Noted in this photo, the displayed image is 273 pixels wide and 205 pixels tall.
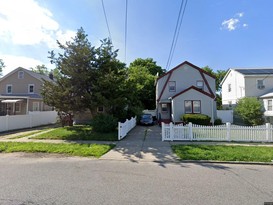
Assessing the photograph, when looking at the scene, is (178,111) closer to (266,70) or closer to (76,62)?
(76,62)

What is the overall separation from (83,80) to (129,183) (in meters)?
10.4

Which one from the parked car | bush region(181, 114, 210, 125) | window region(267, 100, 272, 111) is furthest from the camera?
the parked car

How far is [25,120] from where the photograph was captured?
63.1ft

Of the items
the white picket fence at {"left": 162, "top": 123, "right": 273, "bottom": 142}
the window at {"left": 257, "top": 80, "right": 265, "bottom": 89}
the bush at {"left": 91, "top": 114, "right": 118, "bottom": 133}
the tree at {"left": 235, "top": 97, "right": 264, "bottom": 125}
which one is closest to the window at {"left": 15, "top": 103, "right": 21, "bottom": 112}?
the bush at {"left": 91, "top": 114, "right": 118, "bottom": 133}

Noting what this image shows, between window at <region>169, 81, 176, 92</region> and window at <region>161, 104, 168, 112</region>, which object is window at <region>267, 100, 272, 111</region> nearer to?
window at <region>169, 81, 176, 92</region>

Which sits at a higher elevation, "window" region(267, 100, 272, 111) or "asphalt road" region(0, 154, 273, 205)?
"window" region(267, 100, 272, 111)

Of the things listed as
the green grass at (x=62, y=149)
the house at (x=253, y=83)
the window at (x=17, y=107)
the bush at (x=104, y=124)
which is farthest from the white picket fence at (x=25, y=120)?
the house at (x=253, y=83)

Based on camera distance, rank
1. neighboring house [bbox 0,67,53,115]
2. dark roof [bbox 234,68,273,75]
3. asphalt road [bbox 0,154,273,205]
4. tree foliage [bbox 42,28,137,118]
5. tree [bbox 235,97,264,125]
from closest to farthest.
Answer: asphalt road [bbox 0,154,273,205] → tree foliage [bbox 42,28,137,118] → tree [bbox 235,97,264,125] → dark roof [bbox 234,68,273,75] → neighboring house [bbox 0,67,53,115]

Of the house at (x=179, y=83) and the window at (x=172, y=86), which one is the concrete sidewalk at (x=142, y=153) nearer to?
the house at (x=179, y=83)

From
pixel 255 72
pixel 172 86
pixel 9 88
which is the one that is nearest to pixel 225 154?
pixel 172 86

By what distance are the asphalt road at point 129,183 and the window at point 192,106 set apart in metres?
14.3

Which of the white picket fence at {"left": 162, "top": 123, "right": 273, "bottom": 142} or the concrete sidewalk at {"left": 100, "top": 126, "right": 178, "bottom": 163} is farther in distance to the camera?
the white picket fence at {"left": 162, "top": 123, "right": 273, "bottom": 142}

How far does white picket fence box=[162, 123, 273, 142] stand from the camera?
1170 cm

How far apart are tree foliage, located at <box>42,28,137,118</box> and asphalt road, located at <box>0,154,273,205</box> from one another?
273 inches
